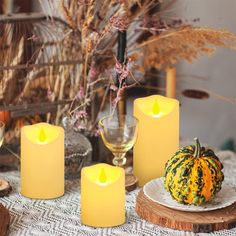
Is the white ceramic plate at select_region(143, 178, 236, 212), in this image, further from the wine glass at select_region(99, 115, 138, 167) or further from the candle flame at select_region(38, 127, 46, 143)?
the candle flame at select_region(38, 127, 46, 143)

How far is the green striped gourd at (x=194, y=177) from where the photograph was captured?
1.41 meters

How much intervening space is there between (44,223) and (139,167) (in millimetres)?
305

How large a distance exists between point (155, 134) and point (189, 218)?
272 millimetres

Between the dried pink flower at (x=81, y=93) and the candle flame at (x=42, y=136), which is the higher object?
the dried pink flower at (x=81, y=93)

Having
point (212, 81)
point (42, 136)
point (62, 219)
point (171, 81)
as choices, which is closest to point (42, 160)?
point (42, 136)

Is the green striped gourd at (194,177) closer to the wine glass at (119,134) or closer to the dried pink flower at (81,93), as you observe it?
the wine glass at (119,134)

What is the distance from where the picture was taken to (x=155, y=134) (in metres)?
1.62

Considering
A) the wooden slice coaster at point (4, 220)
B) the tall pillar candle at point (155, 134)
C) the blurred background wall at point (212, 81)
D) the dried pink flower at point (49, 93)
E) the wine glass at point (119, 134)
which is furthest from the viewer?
the blurred background wall at point (212, 81)

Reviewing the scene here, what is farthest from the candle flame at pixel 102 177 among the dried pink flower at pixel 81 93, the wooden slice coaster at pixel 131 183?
the dried pink flower at pixel 81 93

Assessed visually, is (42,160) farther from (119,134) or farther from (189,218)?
(189,218)

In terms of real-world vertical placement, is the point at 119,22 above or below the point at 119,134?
above

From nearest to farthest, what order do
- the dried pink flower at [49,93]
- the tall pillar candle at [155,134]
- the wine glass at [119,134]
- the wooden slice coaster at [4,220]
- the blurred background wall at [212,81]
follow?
the wooden slice coaster at [4,220], the wine glass at [119,134], the tall pillar candle at [155,134], the dried pink flower at [49,93], the blurred background wall at [212,81]

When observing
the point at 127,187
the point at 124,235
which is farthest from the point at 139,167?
the point at 124,235

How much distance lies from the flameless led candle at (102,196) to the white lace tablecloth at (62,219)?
2 centimetres
